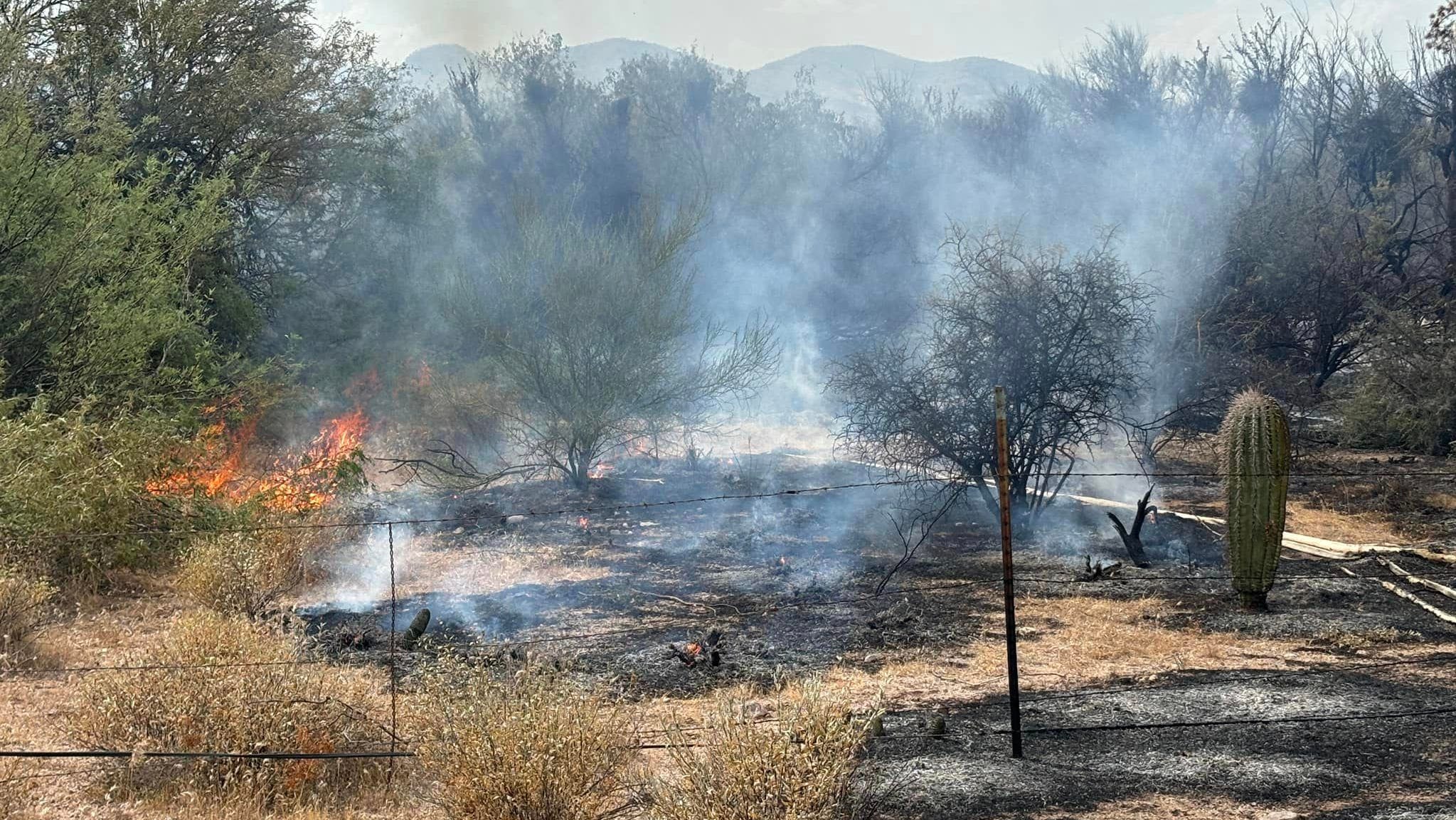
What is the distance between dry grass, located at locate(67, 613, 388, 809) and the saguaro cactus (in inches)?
277

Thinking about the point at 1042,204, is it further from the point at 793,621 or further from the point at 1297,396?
the point at 793,621

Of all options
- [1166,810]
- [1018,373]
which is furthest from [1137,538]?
[1166,810]

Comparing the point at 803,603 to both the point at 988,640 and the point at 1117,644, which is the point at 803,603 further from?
the point at 1117,644

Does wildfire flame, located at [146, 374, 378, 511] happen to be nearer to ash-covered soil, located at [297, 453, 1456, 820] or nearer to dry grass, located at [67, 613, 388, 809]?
ash-covered soil, located at [297, 453, 1456, 820]

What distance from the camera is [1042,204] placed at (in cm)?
3177

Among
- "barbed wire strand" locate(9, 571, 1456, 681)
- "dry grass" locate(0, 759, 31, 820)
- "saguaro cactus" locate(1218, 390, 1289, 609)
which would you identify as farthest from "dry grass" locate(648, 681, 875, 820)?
"saguaro cactus" locate(1218, 390, 1289, 609)

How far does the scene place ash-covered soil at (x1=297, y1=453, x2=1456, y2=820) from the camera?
19.2 feet

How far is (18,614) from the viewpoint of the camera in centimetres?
831

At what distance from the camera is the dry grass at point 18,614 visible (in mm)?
8055

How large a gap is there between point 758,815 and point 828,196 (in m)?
31.4

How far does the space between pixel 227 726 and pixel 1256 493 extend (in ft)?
26.0

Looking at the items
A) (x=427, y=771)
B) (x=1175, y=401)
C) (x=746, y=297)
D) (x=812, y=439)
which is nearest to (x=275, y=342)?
(x=812, y=439)

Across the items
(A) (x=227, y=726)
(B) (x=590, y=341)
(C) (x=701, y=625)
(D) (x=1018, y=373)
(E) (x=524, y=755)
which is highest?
(B) (x=590, y=341)

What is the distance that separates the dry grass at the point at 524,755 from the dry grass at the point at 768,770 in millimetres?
366
